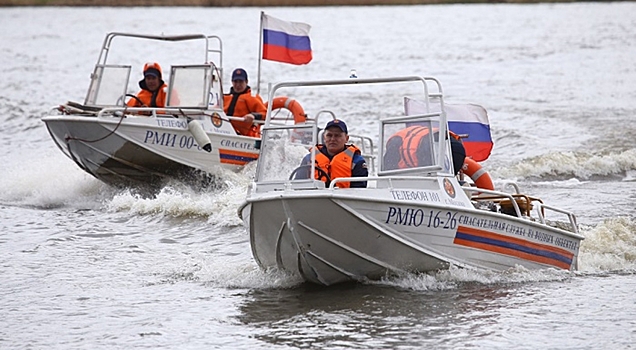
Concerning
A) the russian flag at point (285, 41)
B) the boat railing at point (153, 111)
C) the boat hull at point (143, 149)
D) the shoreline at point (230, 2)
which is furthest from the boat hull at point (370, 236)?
the shoreline at point (230, 2)

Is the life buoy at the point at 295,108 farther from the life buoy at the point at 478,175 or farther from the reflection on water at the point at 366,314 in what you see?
the reflection on water at the point at 366,314

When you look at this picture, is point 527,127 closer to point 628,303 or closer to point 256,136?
point 256,136

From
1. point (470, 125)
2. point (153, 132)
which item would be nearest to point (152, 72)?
point (153, 132)

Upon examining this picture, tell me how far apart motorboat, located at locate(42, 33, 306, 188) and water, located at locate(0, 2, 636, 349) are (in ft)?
1.28

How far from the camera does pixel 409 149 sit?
10508 mm

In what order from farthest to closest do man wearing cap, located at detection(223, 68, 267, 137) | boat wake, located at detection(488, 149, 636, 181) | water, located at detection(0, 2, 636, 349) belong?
boat wake, located at detection(488, 149, 636, 181) → man wearing cap, located at detection(223, 68, 267, 137) → water, located at detection(0, 2, 636, 349)

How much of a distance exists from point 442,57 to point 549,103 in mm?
13183

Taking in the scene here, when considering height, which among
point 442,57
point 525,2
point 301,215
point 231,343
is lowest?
point 231,343

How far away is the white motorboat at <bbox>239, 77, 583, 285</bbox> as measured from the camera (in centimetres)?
988

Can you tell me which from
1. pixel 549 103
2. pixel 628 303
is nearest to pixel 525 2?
pixel 549 103

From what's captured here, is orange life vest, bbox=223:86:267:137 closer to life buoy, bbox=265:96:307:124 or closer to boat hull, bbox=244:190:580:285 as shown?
life buoy, bbox=265:96:307:124

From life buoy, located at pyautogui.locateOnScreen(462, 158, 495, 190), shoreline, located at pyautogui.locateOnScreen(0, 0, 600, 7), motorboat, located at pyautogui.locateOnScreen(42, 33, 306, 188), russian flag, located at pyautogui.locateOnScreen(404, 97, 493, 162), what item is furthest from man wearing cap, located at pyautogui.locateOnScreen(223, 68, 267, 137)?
shoreline, located at pyautogui.locateOnScreen(0, 0, 600, 7)

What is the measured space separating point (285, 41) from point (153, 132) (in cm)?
255

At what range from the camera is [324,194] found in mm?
9656
